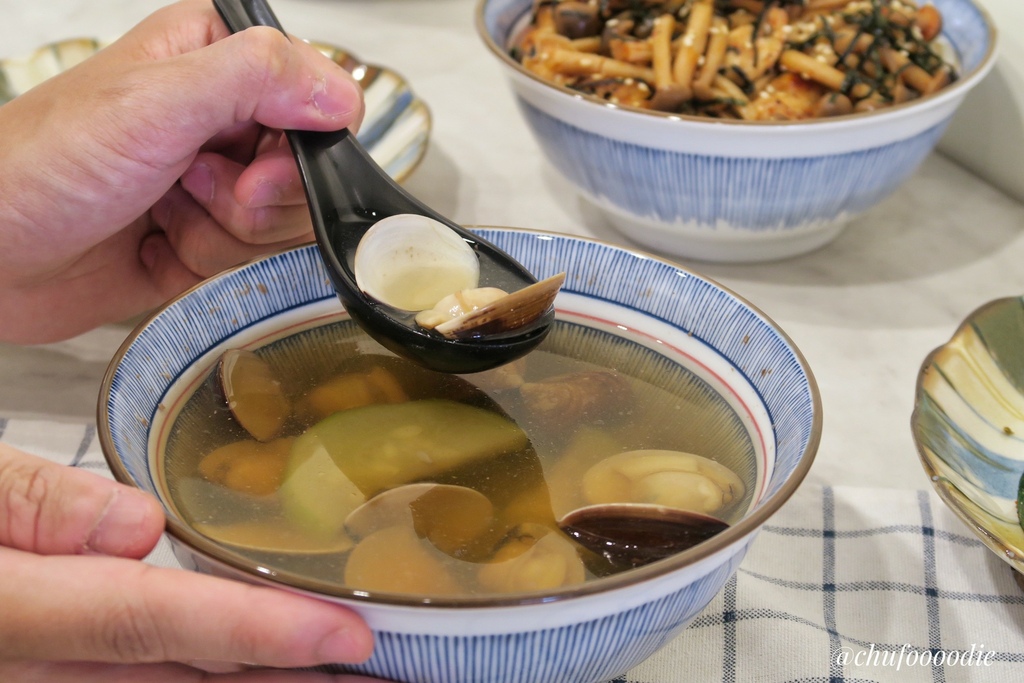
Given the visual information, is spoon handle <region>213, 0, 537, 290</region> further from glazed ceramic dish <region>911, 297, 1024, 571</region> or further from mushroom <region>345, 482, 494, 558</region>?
glazed ceramic dish <region>911, 297, 1024, 571</region>

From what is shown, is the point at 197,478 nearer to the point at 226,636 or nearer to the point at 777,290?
the point at 226,636

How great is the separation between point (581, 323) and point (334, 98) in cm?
30

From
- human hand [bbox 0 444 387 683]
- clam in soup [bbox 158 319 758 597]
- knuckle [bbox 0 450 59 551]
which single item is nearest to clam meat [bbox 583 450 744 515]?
clam in soup [bbox 158 319 758 597]

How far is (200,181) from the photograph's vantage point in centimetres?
96

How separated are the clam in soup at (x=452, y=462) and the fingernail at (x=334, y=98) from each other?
0.19 m

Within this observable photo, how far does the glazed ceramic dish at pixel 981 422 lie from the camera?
669mm

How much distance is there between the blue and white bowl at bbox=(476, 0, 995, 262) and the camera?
950 mm

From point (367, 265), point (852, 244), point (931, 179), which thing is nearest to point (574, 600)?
Result: point (367, 265)

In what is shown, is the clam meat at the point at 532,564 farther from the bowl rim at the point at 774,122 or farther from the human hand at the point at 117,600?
the bowl rim at the point at 774,122

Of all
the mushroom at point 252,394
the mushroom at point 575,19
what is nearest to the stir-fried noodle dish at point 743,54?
the mushroom at point 575,19

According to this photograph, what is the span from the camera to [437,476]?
2.13 ft

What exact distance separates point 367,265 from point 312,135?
7.3 inches

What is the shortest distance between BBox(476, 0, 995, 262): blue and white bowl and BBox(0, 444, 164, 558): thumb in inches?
25.9

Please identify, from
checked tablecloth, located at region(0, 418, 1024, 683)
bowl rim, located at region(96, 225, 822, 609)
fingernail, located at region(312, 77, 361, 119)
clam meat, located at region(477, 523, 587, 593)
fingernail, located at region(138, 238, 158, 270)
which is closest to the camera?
bowl rim, located at region(96, 225, 822, 609)
